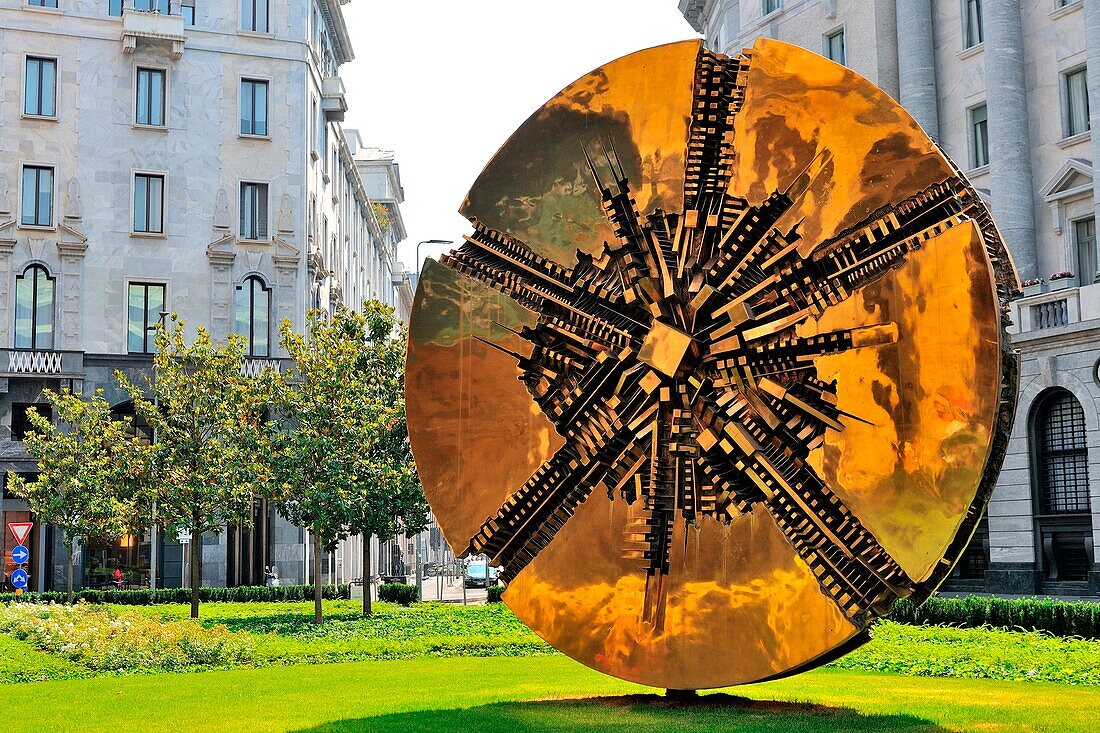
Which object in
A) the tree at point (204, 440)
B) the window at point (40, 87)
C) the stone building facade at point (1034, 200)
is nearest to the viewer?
the tree at point (204, 440)

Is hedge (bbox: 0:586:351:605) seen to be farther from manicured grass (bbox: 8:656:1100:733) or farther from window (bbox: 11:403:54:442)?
manicured grass (bbox: 8:656:1100:733)

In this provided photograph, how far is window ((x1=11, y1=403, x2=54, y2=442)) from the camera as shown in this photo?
5103 centimetres

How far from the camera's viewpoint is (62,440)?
43719 mm

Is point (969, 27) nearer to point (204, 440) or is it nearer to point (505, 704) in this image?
point (204, 440)

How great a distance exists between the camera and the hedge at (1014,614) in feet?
81.5

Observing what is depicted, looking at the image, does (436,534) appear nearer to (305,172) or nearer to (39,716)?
(305,172)

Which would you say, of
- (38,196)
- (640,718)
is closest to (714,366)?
(640,718)

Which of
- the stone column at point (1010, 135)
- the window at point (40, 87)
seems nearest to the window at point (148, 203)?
the window at point (40, 87)

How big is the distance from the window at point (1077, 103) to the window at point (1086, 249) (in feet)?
10.1

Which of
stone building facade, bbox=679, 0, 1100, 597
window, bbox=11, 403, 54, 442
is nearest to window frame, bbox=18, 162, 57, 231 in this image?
window, bbox=11, 403, 54, 442

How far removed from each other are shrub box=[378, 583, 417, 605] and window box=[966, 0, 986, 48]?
27.9m

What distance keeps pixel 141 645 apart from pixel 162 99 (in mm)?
36970

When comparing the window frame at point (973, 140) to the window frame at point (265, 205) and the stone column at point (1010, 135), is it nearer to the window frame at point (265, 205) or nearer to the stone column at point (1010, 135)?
the stone column at point (1010, 135)

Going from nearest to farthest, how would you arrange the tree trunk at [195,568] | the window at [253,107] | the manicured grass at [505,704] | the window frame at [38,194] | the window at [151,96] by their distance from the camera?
1. the manicured grass at [505,704]
2. the tree trunk at [195,568]
3. the window frame at [38,194]
4. the window at [151,96]
5. the window at [253,107]
